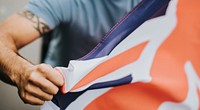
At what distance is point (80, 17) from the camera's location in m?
0.91

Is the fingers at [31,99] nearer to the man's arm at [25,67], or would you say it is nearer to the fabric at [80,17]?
the man's arm at [25,67]

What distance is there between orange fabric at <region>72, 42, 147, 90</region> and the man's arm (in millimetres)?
47

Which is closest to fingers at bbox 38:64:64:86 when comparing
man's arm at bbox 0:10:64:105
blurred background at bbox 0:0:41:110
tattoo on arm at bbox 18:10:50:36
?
man's arm at bbox 0:10:64:105

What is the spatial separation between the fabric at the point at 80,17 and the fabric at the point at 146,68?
306 mm

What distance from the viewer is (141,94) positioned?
20.1 inches

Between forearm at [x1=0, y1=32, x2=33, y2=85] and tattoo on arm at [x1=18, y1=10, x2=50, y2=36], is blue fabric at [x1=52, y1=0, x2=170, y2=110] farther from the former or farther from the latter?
tattoo on arm at [x1=18, y1=10, x2=50, y2=36]

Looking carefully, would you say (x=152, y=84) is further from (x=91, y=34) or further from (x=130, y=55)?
(x=91, y=34)

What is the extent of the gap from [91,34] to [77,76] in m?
0.37

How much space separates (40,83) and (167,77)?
8.6 inches

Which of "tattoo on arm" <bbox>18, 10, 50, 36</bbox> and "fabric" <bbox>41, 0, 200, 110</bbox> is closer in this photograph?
"fabric" <bbox>41, 0, 200, 110</bbox>

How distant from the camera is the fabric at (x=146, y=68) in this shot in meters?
0.51

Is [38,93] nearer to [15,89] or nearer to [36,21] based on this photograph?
[36,21]

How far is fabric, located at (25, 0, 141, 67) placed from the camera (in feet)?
2.87

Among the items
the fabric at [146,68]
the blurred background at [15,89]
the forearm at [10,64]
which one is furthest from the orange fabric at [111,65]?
the blurred background at [15,89]
